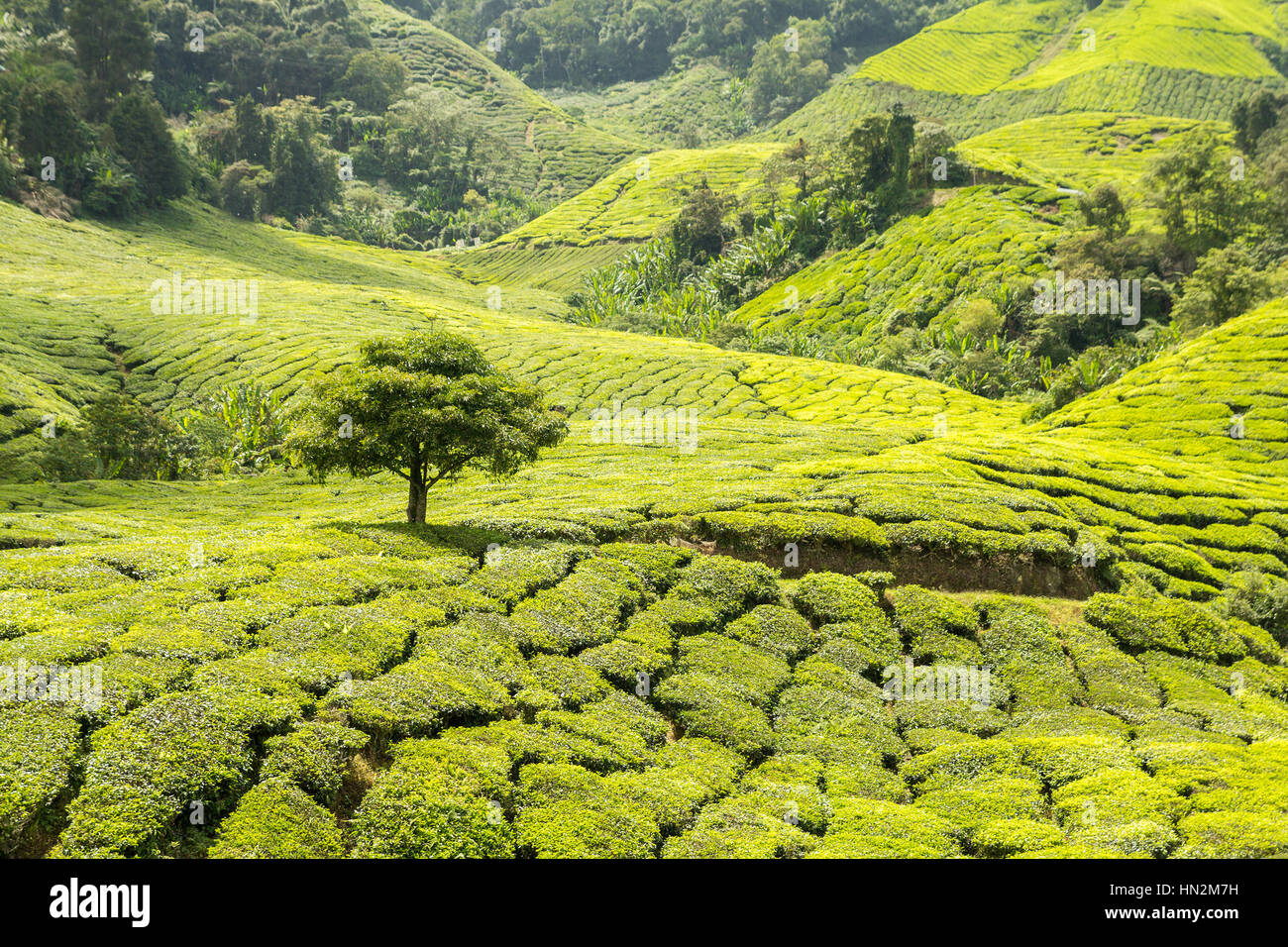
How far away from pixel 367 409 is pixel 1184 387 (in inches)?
2200

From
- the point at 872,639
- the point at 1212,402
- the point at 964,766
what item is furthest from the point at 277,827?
the point at 1212,402

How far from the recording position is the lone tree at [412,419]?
83.9 ft

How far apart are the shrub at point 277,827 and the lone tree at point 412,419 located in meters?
12.9

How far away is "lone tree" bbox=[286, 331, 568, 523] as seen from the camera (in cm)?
2556

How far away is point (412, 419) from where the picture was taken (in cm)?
2514

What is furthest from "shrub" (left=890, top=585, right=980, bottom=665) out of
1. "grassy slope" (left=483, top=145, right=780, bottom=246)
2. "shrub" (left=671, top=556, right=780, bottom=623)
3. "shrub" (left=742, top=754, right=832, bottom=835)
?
"grassy slope" (left=483, top=145, right=780, bottom=246)

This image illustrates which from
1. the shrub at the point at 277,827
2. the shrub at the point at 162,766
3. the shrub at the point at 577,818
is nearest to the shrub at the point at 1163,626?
the shrub at the point at 577,818

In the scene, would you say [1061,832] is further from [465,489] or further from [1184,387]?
[1184,387]

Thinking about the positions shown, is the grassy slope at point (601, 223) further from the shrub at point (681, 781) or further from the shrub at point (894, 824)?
the shrub at point (894, 824)

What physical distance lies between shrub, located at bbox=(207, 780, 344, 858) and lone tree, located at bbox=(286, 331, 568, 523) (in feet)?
42.2

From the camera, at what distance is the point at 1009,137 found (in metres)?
156

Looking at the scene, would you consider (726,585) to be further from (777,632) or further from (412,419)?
(412,419)
